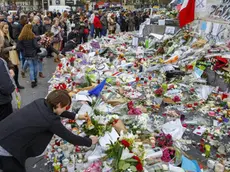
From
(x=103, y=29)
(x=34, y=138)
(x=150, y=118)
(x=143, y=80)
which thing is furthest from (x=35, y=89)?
(x=103, y=29)

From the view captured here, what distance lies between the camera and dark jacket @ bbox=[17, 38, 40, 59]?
19.2 ft

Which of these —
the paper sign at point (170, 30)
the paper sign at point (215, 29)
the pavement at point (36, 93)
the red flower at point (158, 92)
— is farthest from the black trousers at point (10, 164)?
the paper sign at point (170, 30)

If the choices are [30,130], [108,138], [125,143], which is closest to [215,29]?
[108,138]

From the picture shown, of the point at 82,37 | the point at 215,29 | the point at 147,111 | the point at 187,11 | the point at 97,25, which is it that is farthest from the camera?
the point at 97,25

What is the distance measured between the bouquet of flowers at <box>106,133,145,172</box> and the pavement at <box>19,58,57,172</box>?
3.31ft

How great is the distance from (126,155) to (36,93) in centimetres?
372

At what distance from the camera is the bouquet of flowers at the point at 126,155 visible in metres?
2.60

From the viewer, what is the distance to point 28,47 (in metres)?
5.87

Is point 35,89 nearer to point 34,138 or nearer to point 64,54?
point 64,54

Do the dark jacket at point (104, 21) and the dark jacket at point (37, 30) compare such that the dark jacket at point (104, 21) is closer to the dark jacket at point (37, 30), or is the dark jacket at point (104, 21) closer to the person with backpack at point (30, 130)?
the dark jacket at point (37, 30)

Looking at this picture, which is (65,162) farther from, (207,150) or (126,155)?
(207,150)

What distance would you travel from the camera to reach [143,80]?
20.0 feet

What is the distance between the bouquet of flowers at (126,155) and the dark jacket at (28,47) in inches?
153

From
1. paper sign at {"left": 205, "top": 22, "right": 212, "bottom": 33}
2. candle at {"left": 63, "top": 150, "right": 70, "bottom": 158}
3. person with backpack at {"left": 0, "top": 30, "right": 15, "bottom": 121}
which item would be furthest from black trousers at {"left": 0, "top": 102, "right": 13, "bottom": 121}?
paper sign at {"left": 205, "top": 22, "right": 212, "bottom": 33}
